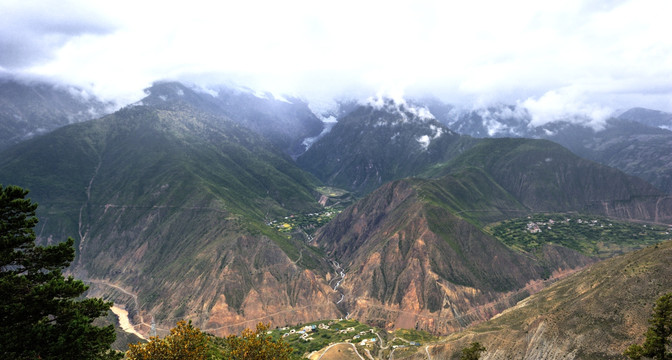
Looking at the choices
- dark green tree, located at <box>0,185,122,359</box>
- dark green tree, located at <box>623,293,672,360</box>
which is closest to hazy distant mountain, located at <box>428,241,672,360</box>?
dark green tree, located at <box>623,293,672,360</box>

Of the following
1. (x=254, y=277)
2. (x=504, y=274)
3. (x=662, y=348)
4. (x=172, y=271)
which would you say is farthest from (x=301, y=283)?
(x=662, y=348)

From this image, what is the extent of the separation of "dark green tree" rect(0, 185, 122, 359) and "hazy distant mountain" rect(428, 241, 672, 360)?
3916 inches

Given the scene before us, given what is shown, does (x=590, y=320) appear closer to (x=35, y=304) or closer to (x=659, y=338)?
(x=659, y=338)

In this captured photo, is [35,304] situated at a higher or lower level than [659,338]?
higher

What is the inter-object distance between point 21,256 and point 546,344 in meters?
109

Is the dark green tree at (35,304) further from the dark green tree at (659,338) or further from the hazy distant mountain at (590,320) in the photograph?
the hazy distant mountain at (590,320)

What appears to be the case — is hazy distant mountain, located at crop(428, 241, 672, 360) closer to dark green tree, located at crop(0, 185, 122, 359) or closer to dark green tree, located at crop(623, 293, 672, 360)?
dark green tree, located at crop(623, 293, 672, 360)

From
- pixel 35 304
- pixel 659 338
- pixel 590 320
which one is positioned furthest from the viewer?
pixel 590 320

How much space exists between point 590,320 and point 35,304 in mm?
110430

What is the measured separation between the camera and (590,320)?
3477 inches

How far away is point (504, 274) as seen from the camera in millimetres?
196250

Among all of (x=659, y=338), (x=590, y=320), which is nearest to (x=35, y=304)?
(x=659, y=338)

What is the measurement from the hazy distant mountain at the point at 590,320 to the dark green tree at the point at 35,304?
9947 cm

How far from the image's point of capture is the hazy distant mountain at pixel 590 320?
82488 mm
